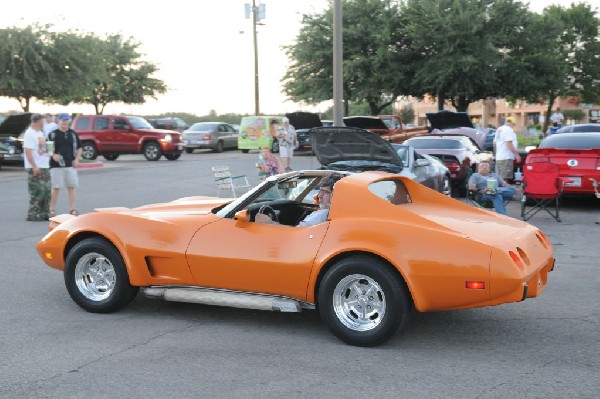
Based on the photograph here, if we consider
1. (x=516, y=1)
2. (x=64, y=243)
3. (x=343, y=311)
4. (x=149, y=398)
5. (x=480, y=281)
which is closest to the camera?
(x=149, y=398)

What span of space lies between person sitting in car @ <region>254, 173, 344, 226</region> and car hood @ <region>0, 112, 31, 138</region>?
20.3m

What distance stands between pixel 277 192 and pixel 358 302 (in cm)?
180

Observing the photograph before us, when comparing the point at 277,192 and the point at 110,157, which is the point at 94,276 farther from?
the point at 110,157

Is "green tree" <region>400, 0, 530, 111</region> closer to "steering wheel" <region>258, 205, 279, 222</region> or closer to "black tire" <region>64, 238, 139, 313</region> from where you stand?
"steering wheel" <region>258, 205, 279, 222</region>

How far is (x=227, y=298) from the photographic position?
19.7ft

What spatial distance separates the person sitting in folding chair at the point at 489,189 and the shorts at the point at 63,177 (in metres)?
6.75

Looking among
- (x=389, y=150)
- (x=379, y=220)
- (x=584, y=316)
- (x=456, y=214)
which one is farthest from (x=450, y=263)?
(x=389, y=150)

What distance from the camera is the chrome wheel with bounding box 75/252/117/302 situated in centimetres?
654

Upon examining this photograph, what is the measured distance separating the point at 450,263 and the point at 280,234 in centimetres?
138

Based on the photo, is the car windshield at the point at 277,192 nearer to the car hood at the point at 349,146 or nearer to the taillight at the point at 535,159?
the car hood at the point at 349,146

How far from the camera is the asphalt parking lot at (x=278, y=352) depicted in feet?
15.3

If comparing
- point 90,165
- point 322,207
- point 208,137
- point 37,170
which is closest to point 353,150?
point 322,207

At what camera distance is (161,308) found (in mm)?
6773

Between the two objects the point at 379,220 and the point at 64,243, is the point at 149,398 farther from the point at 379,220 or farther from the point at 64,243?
the point at 64,243
